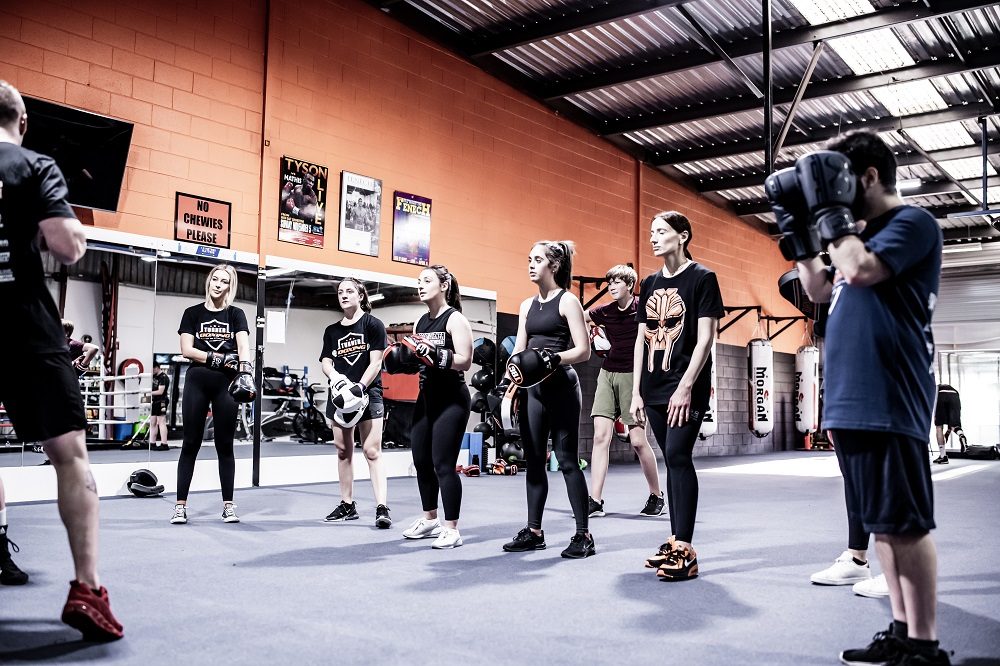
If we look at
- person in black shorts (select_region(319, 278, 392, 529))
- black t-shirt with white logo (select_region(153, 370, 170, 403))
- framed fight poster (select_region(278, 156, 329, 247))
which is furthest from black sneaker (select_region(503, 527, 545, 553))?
framed fight poster (select_region(278, 156, 329, 247))

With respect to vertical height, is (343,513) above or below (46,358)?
below

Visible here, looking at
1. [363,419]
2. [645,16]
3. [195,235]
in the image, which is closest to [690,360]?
[363,419]

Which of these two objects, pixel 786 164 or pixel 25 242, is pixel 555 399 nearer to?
pixel 25 242

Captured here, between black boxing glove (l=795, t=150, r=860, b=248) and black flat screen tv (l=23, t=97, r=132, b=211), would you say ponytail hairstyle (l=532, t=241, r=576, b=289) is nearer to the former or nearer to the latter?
black boxing glove (l=795, t=150, r=860, b=248)

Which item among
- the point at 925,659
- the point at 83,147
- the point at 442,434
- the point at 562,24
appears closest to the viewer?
the point at 925,659

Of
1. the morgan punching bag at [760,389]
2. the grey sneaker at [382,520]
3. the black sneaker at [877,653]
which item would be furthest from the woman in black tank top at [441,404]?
the morgan punching bag at [760,389]

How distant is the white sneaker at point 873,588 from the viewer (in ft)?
9.36

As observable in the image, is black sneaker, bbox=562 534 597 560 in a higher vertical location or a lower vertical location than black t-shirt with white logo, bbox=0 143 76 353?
lower

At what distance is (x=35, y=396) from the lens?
2.14 metres

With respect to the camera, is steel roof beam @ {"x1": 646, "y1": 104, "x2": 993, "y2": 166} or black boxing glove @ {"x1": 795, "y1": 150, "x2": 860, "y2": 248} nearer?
black boxing glove @ {"x1": 795, "y1": 150, "x2": 860, "y2": 248}

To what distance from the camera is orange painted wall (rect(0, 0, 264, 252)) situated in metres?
5.44

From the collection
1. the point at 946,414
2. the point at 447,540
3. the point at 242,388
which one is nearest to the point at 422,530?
the point at 447,540

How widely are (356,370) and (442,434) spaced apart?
3.74 feet

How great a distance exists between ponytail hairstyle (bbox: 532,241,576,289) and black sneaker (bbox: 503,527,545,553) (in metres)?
1.18
